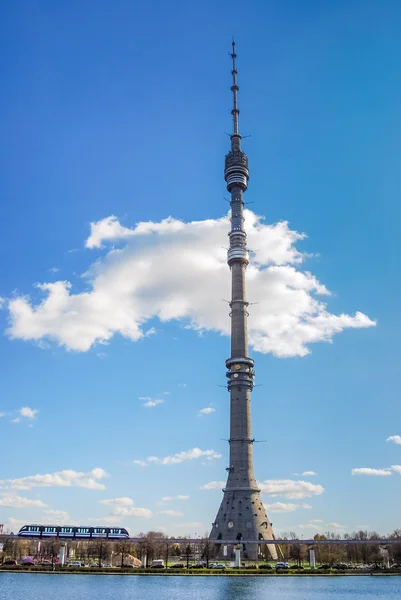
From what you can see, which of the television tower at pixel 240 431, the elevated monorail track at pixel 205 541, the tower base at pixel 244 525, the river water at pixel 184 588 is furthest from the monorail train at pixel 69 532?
the television tower at pixel 240 431

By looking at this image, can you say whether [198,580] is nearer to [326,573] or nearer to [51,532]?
[326,573]

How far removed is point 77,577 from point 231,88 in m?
144

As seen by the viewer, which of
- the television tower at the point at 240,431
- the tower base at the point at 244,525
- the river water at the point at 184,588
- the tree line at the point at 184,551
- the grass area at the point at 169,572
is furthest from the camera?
the television tower at the point at 240,431

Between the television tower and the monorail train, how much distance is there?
31.9m

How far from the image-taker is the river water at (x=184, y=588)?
2566 inches

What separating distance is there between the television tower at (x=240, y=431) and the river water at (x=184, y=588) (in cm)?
4874

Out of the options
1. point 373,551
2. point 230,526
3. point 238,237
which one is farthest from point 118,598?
point 238,237

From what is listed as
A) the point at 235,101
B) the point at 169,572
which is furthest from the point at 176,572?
the point at 235,101

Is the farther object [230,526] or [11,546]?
[11,546]

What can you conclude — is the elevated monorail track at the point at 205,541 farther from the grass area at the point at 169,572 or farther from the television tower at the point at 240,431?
the grass area at the point at 169,572

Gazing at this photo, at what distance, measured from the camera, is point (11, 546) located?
157 meters

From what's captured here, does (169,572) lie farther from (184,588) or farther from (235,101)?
(235,101)

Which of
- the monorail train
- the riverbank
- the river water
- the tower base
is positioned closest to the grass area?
the riverbank

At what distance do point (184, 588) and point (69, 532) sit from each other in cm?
5325
